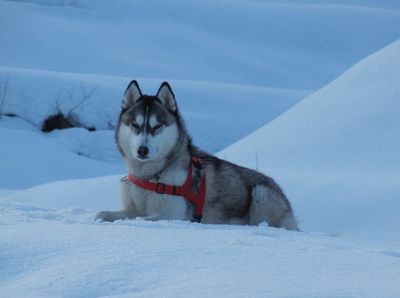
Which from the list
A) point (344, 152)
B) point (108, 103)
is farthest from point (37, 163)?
point (344, 152)

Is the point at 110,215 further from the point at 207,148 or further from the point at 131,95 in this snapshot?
the point at 207,148

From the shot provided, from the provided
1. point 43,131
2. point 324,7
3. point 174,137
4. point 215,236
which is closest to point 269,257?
point 215,236

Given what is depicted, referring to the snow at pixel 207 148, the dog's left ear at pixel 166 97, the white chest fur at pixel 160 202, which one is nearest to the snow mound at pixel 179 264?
the snow at pixel 207 148

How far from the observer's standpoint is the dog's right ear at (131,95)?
604cm

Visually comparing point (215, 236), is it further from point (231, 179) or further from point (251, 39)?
point (251, 39)

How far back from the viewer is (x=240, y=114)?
17750 millimetres

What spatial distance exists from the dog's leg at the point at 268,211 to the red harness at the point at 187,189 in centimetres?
49

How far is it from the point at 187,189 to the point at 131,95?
0.83m

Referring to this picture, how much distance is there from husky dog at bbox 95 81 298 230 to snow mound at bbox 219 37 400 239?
47.4 inches

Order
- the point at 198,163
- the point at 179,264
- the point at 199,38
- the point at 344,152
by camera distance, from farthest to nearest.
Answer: the point at 199,38, the point at 344,152, the point at 198,163, the point at 179,264

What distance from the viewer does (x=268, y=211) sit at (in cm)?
621

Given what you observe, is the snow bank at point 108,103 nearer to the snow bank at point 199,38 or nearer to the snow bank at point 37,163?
the snow bank at point 37,163

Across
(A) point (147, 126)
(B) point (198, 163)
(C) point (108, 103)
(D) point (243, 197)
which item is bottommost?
(D) point (243, 197)

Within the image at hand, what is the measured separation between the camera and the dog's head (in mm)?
5742
